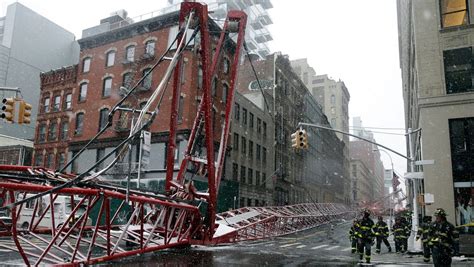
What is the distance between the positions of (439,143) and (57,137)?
36.0 meters

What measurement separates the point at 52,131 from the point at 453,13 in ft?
125

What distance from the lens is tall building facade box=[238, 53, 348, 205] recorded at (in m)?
54.3

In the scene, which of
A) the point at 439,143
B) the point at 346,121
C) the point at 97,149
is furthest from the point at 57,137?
the point at 346,121

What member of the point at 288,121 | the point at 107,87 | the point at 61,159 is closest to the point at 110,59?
the point at 107,87

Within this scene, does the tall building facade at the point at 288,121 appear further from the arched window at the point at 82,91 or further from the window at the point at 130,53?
the arched window at the point at 82,91

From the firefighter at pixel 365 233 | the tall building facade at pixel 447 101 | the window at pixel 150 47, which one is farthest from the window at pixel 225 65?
the firefighter at pixel 365 233

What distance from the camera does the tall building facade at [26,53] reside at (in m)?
56.7

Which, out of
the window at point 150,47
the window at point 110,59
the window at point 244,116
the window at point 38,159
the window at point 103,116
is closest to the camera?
the window at point 150,47

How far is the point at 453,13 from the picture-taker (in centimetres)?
2212

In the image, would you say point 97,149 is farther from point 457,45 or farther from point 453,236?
point 453,236

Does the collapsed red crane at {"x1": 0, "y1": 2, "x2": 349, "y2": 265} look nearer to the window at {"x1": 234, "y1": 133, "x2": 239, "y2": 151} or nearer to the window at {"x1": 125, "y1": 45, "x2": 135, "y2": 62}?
the window at {"x1": 234, "y1": 133, "x2": 239, "y2": 151}

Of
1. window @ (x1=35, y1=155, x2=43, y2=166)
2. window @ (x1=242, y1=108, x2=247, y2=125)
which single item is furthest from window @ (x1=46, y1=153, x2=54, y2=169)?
window @ (x1=242, y1=108, x2=247, y2=125)

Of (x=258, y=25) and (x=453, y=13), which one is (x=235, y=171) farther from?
(x=258, y=25)

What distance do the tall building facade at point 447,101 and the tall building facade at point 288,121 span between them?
78.6ft
